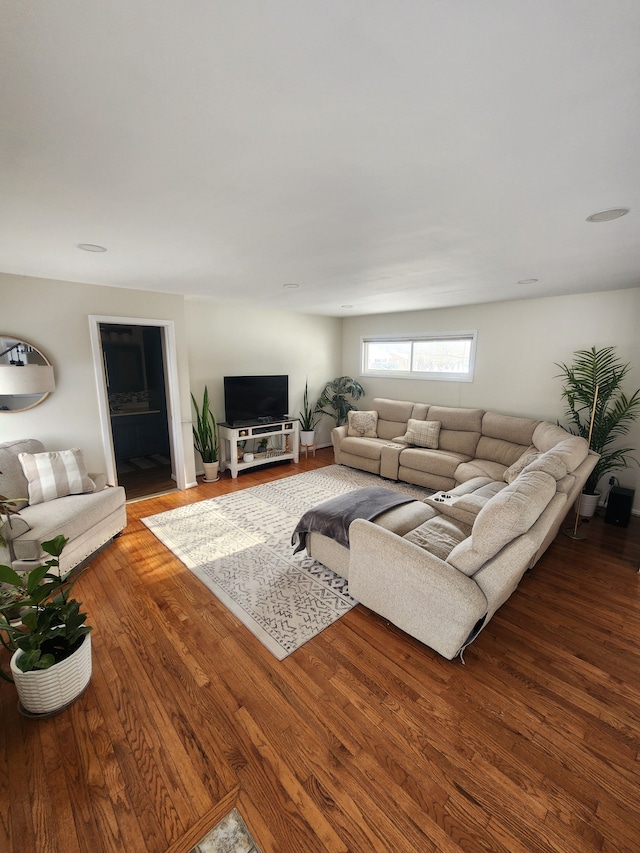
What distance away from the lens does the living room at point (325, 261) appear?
2.72ft

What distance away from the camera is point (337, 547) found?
266 centimetres

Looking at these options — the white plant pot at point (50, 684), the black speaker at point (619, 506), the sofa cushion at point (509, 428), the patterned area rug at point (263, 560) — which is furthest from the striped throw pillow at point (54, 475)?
the black speaker at point (619, 506)

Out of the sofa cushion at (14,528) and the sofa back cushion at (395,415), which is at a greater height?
the sofa back cushion at (395,415)

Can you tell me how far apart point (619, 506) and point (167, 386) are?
5.36m

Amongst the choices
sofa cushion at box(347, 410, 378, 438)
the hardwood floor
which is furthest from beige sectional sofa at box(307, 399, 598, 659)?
sofa cushion at box(347, 410, 378, 438)

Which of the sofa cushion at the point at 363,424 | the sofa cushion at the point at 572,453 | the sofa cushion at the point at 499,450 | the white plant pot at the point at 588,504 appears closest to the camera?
the sofa cushion at the point at 572,453

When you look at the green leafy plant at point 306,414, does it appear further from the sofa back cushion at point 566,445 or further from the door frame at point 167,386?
the sofa back cushion at point 566,445

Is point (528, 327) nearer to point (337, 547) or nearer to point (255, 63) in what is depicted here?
point (337, 547)

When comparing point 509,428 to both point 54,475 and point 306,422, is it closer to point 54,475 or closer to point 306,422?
point 306,422

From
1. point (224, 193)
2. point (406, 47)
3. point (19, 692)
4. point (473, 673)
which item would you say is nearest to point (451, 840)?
point (473, 673)

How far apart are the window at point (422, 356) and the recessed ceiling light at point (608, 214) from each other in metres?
3.14

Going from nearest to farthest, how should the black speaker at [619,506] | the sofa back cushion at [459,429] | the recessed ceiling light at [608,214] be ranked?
the recessed ceiling light at [608,214] → the black speaker at [619,506] → the sofa back cushion at [459,429]

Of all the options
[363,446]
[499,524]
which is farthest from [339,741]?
[363,446]

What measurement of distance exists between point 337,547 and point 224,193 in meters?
2.35
